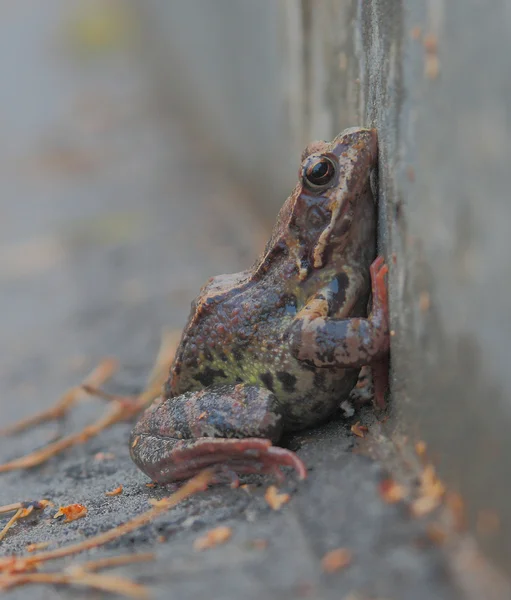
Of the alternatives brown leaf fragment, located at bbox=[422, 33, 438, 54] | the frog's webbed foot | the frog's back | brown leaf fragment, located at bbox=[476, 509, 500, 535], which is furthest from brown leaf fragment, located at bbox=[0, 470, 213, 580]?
brown leaf fragment, located at bbox=[422, 33, 438, 54]

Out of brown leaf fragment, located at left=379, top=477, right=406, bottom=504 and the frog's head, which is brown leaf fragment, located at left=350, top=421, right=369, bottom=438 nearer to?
brown leaf fragment, located at left=379, top=477, right=406, bottom=504

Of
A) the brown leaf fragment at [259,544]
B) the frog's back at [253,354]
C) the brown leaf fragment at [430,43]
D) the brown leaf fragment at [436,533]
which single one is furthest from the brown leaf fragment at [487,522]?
the brown leaf fragment at [430,43]

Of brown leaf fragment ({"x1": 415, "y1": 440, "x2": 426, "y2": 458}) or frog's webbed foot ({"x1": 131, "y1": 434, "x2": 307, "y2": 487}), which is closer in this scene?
brown leaf fragment ({"x1": 415, "y1": 440, "x2": 426, "y2": 458})

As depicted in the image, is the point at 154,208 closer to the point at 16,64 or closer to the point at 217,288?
the point at 217,288

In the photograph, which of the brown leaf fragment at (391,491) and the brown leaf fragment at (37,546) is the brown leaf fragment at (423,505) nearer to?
the brown leaf fragment at (391,491)

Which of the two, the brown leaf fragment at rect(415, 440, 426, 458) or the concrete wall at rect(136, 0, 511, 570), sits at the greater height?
the concrete wall at rect(136, 0, 511, 570)

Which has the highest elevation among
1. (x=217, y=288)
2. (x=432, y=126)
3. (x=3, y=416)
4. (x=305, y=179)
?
(x=432, y=126)

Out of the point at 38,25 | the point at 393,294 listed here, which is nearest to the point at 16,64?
the point at 38,25

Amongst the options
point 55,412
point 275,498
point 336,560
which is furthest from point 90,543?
point 55,412
